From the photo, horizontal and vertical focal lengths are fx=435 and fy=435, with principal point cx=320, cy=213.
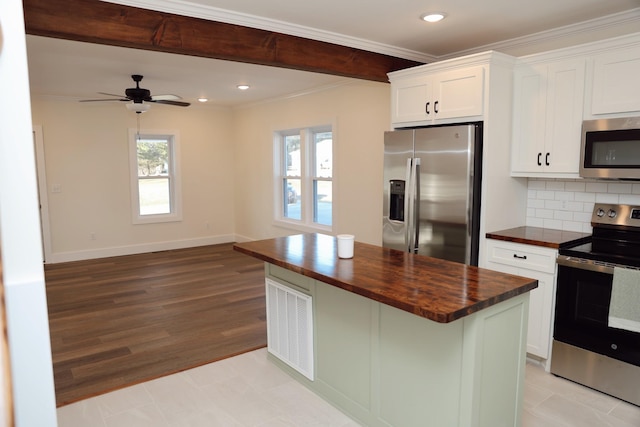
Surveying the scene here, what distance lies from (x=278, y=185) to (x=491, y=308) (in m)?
5.22

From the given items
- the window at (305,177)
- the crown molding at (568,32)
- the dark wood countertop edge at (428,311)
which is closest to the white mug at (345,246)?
the dark wood countertop edge at (428,311)

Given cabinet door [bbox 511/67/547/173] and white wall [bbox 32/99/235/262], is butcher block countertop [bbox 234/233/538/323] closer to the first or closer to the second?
cabinet door [bbox 511/67/547/173]

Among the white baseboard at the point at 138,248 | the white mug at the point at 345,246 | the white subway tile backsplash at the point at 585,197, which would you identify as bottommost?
the white baseboard at the point at 138,248

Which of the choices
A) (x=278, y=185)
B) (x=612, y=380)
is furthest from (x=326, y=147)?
(x=612, y=380)

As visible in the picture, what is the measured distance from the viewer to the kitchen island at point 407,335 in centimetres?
186

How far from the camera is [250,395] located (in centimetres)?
277

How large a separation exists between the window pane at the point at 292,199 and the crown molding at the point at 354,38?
3103mm

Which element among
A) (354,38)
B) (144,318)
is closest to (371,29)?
(354,38)

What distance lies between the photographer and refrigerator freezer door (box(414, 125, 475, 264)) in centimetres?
321

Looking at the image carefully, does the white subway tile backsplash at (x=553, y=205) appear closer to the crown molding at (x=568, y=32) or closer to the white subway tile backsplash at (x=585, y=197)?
the white subway tile backsplash at (x=585, y=197)

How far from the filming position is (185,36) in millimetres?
2816

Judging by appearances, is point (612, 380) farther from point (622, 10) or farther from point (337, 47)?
point (337, 47)

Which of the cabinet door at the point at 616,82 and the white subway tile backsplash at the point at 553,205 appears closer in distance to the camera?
the cabinet door at the point at 616,82

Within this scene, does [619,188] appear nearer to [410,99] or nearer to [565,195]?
[565,195]
